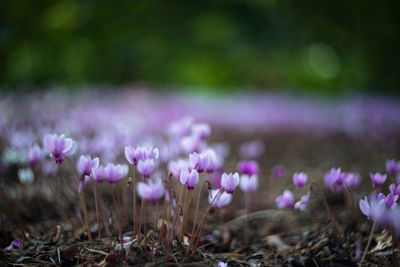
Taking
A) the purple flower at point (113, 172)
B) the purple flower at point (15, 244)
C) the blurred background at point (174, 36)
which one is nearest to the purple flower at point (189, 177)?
the purple flower at point (113, 172)

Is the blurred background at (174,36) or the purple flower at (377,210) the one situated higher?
the blurred background at (174,36)

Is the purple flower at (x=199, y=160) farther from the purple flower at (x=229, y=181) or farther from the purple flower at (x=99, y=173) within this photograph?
the purple flower at (x=99, y=173)

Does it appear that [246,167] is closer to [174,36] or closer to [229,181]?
[229,181]

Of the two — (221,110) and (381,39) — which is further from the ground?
(381,39)

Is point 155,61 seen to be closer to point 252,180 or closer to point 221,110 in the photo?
point 221,110

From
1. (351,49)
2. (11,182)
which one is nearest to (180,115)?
(11,182)

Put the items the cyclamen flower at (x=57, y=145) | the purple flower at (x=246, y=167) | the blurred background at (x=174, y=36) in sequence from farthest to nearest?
the blurred background at (x=174, y=36) → the purple flower at (x=246, y=167) → the cyclamen flower at (x=57, y=145)

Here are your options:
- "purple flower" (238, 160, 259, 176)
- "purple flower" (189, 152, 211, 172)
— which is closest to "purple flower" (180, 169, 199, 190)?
"purple flower" (189, 152, 211, 172)

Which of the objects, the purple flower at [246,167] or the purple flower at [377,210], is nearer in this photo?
the purple flower at [377,210]
